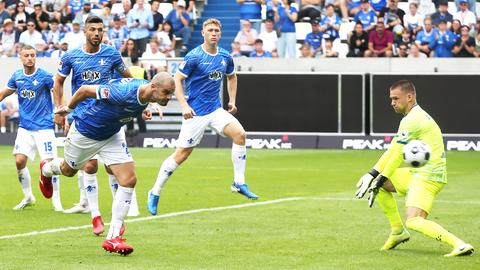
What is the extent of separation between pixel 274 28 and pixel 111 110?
72.6 feet

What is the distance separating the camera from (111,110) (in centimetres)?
1236

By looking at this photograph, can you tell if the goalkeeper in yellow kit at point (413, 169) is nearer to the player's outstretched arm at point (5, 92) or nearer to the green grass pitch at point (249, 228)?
the green grass pitch at point (249, 228)

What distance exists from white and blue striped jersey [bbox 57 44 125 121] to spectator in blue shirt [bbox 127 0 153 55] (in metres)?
19.3

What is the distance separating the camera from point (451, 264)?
11.3 metres

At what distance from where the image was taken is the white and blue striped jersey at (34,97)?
672 inches

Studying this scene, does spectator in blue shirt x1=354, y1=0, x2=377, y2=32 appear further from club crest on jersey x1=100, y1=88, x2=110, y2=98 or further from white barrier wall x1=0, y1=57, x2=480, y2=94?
club crest on jersey x1=100, y1=88, x2=110, y2=98

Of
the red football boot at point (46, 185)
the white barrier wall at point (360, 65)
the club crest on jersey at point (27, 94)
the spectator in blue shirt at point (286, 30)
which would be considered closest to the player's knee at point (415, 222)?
the red football boot at point (46, 185)

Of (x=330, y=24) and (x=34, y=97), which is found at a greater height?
(x=34, y=97)

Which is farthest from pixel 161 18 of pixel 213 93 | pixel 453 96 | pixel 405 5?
pixel 213 93

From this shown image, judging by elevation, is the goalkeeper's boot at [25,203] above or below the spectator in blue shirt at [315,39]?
below

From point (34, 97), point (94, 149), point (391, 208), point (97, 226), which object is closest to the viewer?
point (391, 208)

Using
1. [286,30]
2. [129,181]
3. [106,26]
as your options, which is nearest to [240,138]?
[129,181]

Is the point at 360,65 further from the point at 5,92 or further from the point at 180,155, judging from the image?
the point at 5,92

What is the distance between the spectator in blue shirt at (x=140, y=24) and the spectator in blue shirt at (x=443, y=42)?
8.44 metres
